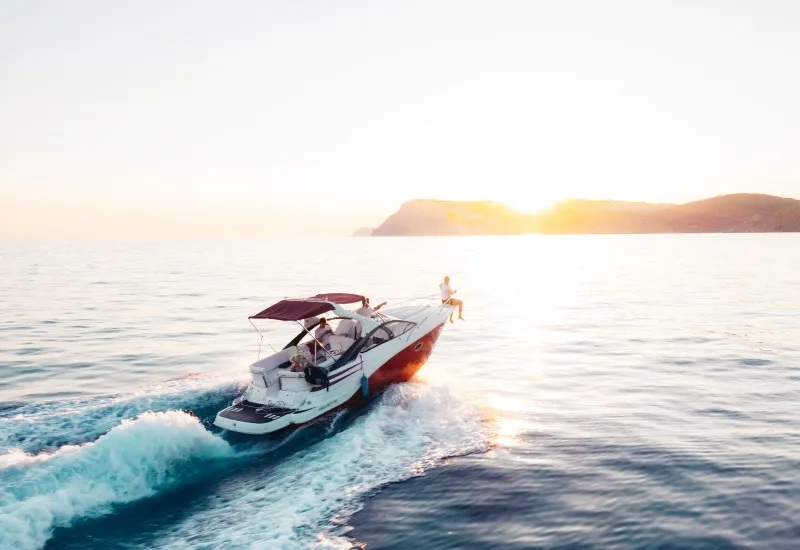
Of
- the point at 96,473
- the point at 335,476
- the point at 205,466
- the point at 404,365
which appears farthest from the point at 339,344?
the point at 96,473

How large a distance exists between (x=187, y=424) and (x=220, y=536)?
450 centimetres

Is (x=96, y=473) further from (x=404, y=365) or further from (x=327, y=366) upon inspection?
(x=404, y=365)

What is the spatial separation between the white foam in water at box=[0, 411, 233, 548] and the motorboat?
1831 millimetres

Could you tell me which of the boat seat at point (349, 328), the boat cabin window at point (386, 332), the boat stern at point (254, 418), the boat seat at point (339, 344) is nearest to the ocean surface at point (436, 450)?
the boat stern at point (254, 418)

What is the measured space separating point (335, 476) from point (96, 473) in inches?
192

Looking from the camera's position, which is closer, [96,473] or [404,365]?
[96,473]

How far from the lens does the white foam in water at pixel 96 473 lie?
9914mm

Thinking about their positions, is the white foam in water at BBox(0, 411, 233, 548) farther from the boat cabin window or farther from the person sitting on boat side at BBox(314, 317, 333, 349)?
the boat cabin window

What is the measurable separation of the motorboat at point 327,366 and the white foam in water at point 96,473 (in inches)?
72.1

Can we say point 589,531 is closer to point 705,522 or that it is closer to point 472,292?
point 705,522

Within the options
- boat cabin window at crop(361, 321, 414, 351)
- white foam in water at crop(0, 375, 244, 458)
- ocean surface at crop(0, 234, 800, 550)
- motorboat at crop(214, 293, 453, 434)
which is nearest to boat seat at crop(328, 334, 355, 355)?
motorboat at crop(214, 293, 453, 434)

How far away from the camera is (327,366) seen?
1717cm

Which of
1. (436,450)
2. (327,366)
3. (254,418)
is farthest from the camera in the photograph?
(327,366)

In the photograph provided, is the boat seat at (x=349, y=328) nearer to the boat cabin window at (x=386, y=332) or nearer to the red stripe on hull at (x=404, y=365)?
the boat cabin window at (x=386, y=332)
